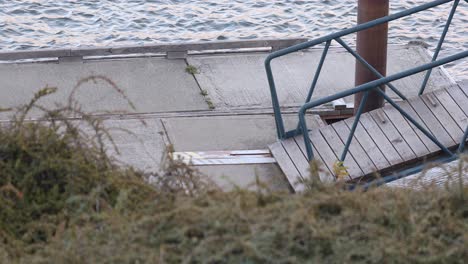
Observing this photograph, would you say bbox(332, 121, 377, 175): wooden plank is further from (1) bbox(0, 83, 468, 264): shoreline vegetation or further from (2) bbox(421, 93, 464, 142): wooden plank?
(1) bbox(0, 83, 468, 264): shoreline vegetation

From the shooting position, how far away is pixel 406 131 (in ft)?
25.4

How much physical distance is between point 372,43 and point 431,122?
1023 mm

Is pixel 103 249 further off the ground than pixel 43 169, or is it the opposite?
pixel 43 169

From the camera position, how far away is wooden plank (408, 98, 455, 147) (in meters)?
7.58

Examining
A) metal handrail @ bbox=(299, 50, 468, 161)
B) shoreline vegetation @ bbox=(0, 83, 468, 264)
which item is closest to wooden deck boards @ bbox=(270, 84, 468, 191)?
metal handrail @ bbox=(299, 50, 468, 161)

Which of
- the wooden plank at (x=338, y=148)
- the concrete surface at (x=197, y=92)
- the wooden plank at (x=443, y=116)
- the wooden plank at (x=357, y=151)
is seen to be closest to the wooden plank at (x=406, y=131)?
the wooden plank at (x=443, y=116)

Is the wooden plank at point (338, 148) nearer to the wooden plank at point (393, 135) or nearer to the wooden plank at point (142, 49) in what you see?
the wooden plank at point (393, 135)

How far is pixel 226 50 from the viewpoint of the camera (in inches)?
401

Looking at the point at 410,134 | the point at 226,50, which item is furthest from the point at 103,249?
the point at 226,50

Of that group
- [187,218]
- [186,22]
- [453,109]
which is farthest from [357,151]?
[186,22]

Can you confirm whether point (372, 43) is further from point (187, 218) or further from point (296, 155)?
point (187, 218)

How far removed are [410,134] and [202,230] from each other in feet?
13.4

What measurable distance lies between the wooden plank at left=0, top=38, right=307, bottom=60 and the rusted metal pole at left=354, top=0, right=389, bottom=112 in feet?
5.91

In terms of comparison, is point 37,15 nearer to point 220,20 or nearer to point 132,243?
point 220,20
